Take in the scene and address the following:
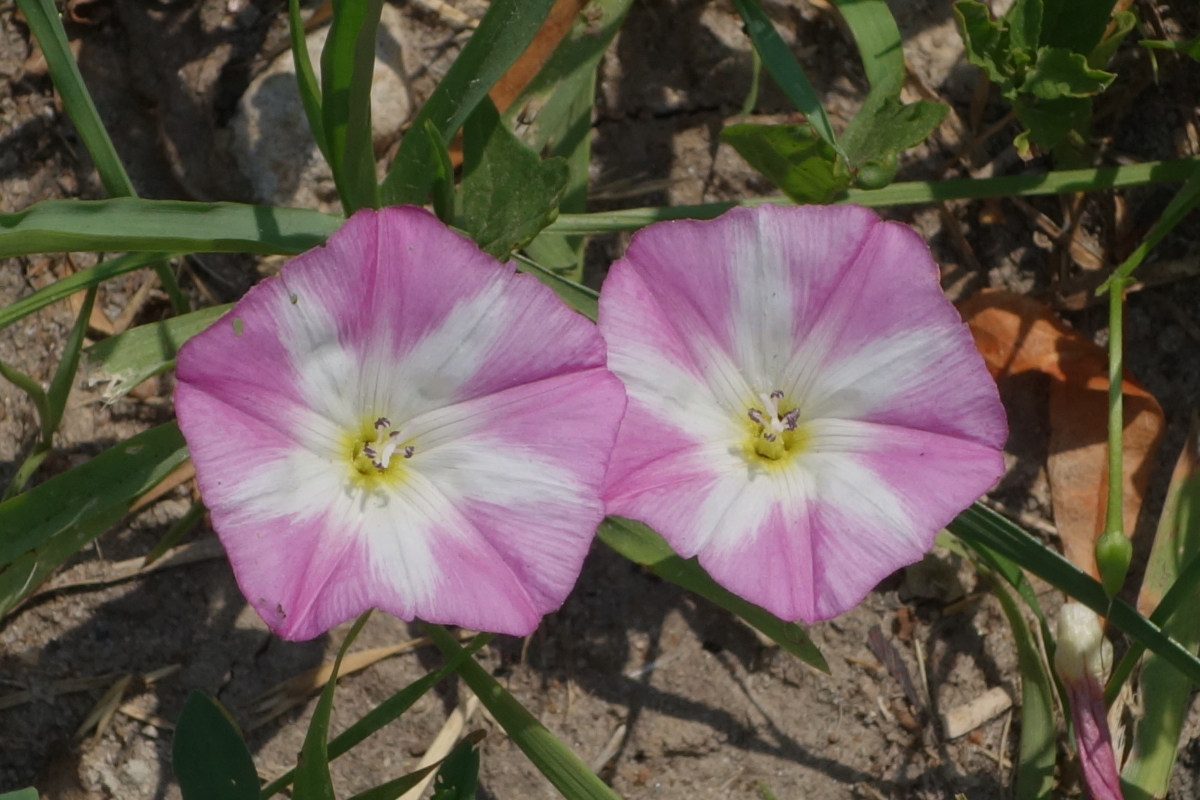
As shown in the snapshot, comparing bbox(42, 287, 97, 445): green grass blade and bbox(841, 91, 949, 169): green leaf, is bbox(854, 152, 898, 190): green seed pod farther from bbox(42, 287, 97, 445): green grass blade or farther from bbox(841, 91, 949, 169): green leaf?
bbox(42, 287, 97, 445): green grass blade

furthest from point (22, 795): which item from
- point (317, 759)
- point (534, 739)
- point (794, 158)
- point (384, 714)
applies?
point (794, 158)

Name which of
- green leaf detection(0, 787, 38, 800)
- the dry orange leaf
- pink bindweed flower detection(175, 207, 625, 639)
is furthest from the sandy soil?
pink bindweed flower detection(175, 207, 625, 639)

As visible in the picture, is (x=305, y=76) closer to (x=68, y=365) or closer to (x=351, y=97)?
(x=351, y=97)

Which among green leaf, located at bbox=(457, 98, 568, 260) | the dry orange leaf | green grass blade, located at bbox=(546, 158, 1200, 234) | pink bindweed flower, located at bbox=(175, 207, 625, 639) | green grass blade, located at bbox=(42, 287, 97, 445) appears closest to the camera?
pink bindweed flower, located at bbox=(175, 207, 625, 639)

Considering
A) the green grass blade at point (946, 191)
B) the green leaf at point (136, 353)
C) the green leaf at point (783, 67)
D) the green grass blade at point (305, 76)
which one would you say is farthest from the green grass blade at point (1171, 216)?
the green leaf at point (136, 353)

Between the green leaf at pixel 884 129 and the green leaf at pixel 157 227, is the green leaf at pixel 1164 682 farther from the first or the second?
the green leaf at pixel 157 227

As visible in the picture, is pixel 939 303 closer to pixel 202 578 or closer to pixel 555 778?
pixel 555 778

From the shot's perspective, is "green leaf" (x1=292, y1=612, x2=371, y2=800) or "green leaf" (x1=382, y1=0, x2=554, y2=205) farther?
"green leaf" (x1=382, y1=0, x2=554, y2=205)
